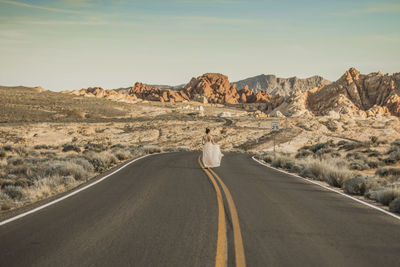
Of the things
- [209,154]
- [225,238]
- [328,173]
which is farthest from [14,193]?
[328,173]

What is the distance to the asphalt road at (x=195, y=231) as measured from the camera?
465 centimetres

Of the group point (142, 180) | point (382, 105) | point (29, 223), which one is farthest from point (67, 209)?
point (382, 105)

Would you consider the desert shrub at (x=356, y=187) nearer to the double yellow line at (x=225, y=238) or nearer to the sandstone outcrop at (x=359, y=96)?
the double yellow line at (x=225, y=238)

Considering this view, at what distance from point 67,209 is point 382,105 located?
10567cm

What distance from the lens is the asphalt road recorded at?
4.65 m

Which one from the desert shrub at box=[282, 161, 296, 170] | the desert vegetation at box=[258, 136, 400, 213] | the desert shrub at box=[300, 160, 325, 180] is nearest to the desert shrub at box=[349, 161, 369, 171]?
the desert vegetation at box=[258, 136, 400, 213]

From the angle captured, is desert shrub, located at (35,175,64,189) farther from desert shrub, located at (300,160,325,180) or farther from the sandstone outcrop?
→ the sandstone outcrop

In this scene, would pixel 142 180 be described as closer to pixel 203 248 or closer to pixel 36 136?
pixel 203 248

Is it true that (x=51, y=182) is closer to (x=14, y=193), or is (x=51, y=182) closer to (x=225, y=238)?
(x=14, y=193)

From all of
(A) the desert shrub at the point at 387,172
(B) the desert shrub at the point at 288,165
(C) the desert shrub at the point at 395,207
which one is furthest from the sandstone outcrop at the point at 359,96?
(C) the desert shrub at the point at 395,207

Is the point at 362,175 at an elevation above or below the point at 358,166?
above

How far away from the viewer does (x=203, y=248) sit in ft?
16.5

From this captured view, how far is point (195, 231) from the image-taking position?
5.87 m

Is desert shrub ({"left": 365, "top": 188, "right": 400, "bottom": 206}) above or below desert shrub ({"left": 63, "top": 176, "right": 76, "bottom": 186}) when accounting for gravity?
above
